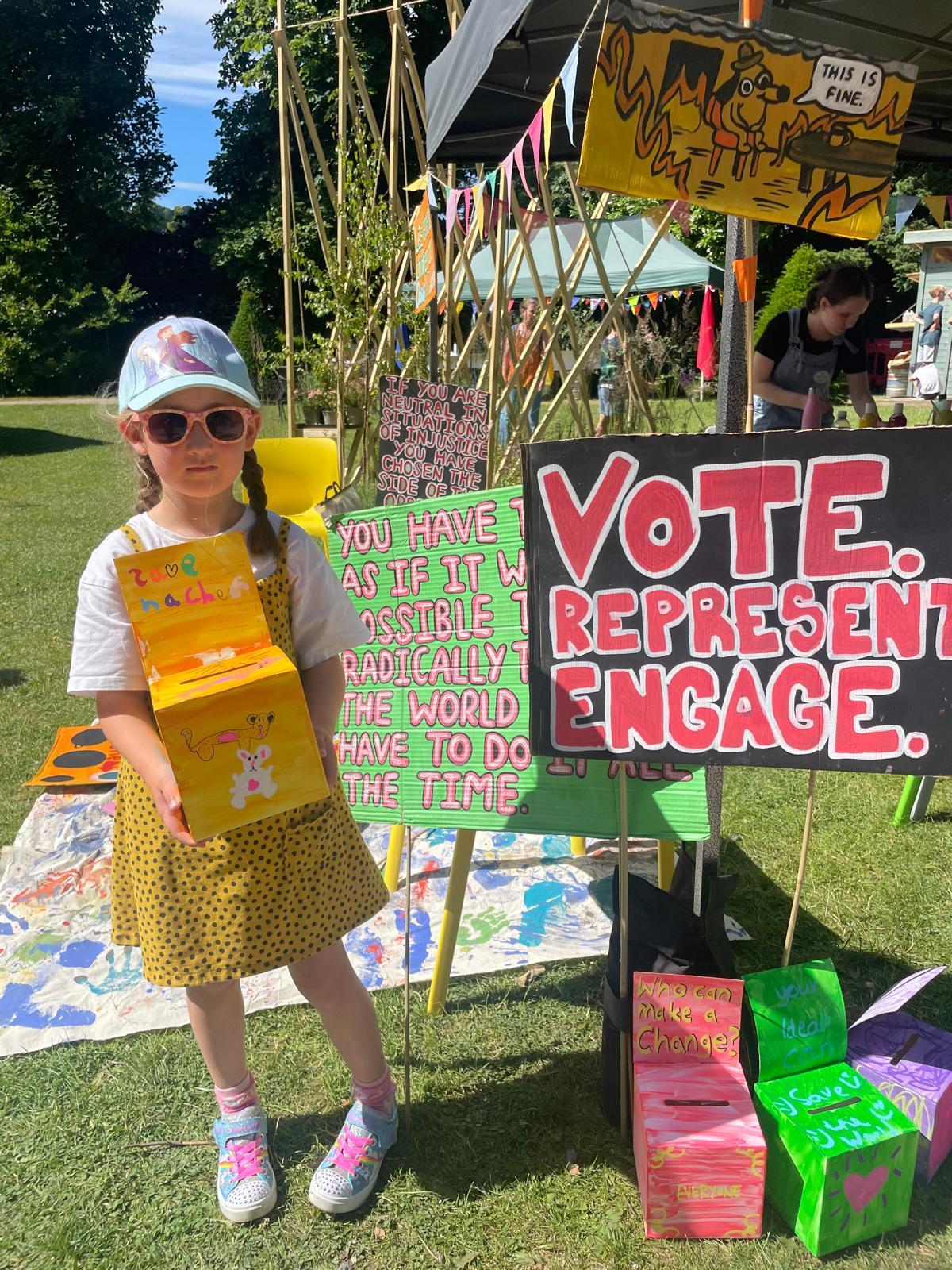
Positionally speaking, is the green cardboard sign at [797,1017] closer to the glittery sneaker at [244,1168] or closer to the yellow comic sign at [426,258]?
the glittery sneaker at [244,1168]

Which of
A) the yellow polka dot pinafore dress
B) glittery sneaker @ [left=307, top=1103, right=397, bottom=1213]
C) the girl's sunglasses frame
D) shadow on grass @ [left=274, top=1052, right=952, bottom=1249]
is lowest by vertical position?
shadow on grass @ [left=274, top=1052, right=952, bottom=1249]

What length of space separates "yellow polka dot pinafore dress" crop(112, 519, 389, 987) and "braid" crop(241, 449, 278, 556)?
0.09 ft

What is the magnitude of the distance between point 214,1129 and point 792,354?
383cm

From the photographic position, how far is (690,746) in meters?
1.79

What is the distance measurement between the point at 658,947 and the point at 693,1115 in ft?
1.11

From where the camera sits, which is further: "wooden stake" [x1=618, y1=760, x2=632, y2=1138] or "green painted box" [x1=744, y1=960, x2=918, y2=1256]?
"wooden stake" [x1=618, y1=760, x2=632, y2=1138]

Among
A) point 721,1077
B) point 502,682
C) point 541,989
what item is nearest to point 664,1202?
point 721,1077

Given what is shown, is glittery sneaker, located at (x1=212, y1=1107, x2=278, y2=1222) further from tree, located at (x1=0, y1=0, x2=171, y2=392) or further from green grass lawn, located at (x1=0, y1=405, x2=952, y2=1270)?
tree, located at (x1=0, y1=0, x2=171, y2=392)

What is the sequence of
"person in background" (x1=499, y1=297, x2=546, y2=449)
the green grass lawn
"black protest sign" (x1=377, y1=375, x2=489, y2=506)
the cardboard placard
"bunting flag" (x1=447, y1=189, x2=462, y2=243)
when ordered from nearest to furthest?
1. the green grass lawn
2. the cardboard placard
3. "black protest sign" (x1=377, y1=375, x2=489, y2=506)
4. "bunting flag" (x1=447, y1=189, x2=462, y2=243)
5. "person in background" (x1=499, y1=297, x2=546, y2=449)

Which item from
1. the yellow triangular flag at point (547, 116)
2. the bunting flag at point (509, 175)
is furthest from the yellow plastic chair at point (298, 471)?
the yellow triangular flag at point (547, 116)

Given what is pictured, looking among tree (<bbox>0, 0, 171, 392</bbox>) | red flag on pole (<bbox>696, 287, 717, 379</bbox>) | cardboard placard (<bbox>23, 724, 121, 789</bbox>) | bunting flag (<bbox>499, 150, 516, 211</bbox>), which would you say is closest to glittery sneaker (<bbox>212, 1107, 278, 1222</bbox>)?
cardboard placard (<bbox>23, 724, 121, 789</bbox>)

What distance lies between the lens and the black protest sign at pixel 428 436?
12.0 ft

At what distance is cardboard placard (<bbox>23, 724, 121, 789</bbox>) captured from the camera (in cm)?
353

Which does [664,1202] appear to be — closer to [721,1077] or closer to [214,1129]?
[721,1077]
